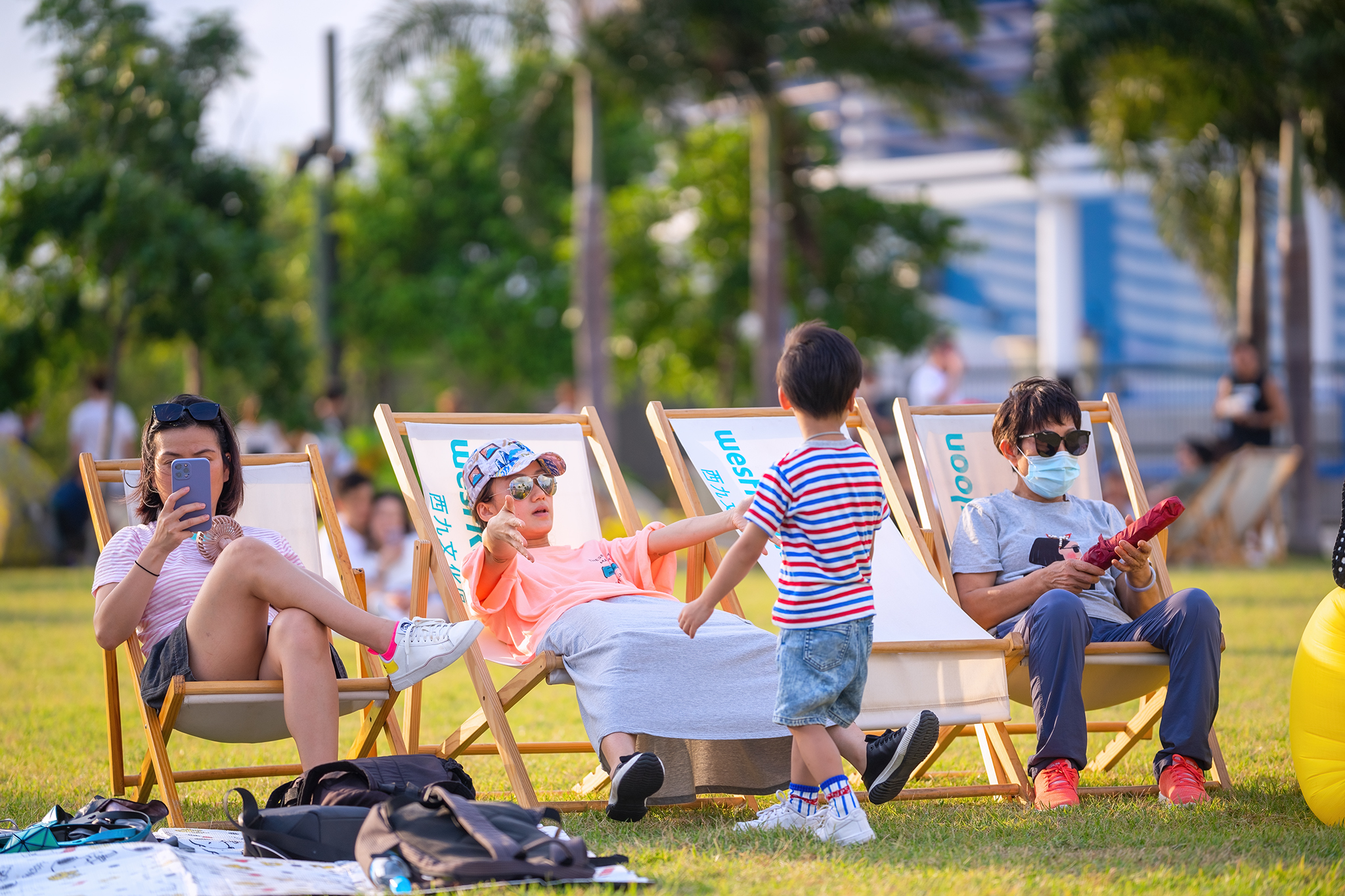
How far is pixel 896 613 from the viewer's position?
3.76 metres

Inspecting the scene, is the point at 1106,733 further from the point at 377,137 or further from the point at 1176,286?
the point at 1176,286

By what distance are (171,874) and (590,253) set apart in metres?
11.0

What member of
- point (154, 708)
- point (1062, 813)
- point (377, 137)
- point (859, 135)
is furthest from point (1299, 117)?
point (859, 135)

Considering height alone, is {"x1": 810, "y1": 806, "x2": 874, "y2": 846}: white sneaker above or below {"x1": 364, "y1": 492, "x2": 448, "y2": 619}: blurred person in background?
below

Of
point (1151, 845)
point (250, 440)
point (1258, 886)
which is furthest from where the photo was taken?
point (250, 440)

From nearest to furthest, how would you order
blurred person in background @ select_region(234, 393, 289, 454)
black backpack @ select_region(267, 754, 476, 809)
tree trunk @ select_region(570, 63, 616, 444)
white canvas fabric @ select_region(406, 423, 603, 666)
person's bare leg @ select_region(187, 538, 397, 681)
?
black backpack @ select_region(267, 754, 476, 809) → person's bare leg @ select_region(187, 538, 397, 681) → white canvas fabric @ select_region(406, 423, 603, 666) → blurred person in background @ select_region(234, 393, 289, 454) → tree trunk @ select_region(570, 63, 616, 444)

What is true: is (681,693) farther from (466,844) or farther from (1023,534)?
(1023,534)

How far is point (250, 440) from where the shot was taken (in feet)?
33.3

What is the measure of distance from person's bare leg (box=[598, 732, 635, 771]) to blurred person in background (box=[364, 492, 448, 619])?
372 centimetres

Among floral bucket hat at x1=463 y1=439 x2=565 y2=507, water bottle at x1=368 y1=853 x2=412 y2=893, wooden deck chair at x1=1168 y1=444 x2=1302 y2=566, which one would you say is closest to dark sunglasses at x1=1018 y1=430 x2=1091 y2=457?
floral bucket hat at x1=463 y1=439 x2=565 y2=507

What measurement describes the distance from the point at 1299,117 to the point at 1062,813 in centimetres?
1090

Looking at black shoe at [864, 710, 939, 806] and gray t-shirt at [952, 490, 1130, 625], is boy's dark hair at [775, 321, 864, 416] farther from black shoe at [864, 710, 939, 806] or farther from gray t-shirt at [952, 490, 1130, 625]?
gray t-shirt at [952, 490, 1130, 625]

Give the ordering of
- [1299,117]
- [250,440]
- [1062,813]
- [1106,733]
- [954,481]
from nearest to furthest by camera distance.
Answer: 1. [1062,813]
2. [954,481]
3. [1106,733]
4. [250,440]
5. [1299,117]

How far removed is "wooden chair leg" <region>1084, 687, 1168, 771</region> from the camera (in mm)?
3793
